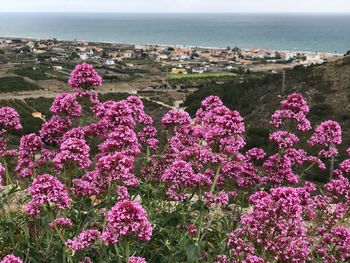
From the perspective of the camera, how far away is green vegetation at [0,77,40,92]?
9460 cm

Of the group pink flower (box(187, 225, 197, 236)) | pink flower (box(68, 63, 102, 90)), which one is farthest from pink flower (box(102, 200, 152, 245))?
pink flower (box(68, 63, 102, 90))

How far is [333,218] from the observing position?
6.10 meters

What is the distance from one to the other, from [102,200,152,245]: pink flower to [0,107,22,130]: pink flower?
10.5 ft

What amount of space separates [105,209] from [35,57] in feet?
549

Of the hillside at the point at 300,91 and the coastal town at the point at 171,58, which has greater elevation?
the hillside at the point at 300,91

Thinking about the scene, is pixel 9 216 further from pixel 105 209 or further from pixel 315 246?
pixel 315 246

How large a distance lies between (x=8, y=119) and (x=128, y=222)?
3423mm

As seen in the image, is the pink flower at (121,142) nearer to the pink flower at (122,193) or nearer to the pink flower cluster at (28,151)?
the pink flower at (122,193)

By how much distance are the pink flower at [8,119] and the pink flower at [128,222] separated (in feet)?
10.5

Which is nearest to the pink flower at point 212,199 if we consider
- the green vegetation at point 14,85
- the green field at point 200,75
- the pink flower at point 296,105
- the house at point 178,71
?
the pink flower at point 296,105

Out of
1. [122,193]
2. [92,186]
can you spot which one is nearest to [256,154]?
[122,193]

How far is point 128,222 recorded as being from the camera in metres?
4.18

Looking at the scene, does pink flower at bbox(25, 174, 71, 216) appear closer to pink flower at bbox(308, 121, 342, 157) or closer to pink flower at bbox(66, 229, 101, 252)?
pink flower at bbox(66, 229, 101, 252)

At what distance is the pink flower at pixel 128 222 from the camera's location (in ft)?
13.6
